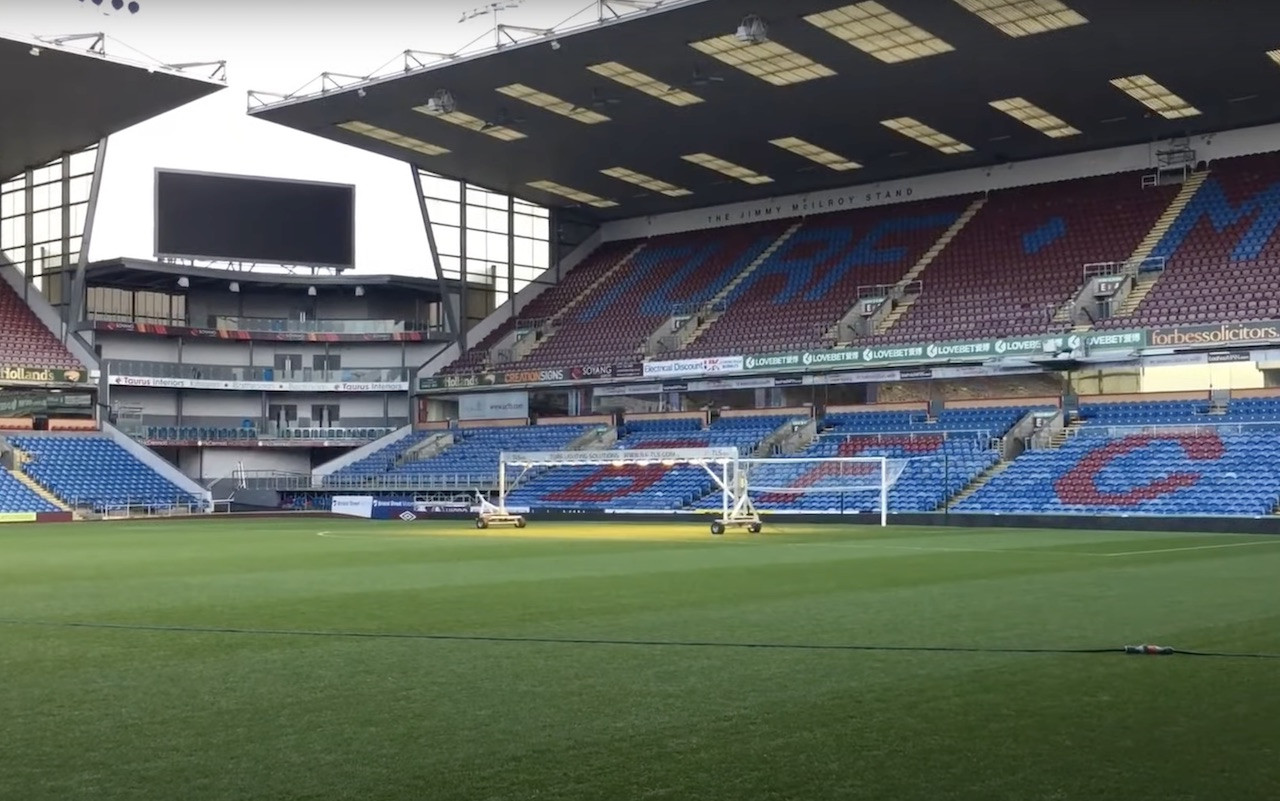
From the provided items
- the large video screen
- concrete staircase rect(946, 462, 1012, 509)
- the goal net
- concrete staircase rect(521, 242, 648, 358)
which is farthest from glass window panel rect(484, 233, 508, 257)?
concrete staircase rect(946, 462, 1012, 509)

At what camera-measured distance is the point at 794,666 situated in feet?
34.0

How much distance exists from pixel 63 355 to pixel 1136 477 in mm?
44062

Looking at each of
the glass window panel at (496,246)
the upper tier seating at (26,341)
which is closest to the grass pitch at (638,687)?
the upper tier seating at (26,341)

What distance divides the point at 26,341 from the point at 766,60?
34931mm

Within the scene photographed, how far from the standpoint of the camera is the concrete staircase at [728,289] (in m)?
57.4

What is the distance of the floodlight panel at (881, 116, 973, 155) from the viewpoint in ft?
162

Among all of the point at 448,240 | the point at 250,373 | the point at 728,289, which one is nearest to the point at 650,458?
the point at 728,289

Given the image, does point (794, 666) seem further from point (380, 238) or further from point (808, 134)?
point (380, 238)

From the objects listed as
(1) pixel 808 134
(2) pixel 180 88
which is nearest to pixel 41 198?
(2) pixel 180 88

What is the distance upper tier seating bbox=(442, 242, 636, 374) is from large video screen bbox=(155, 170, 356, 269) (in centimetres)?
714

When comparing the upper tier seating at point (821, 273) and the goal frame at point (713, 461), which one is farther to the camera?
the upper tier seating at point (821, 273)

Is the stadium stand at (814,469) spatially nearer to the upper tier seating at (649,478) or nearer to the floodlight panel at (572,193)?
the upper tier seating at (649,478)

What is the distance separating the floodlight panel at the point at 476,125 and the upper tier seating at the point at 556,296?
13.0 meters

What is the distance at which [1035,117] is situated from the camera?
1909 inches
